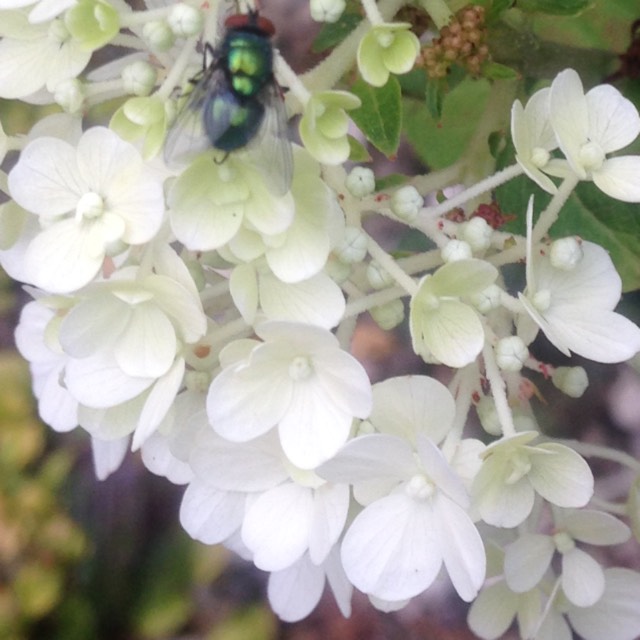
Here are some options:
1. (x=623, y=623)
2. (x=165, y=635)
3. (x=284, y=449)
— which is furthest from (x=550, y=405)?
(x=284, y=449)

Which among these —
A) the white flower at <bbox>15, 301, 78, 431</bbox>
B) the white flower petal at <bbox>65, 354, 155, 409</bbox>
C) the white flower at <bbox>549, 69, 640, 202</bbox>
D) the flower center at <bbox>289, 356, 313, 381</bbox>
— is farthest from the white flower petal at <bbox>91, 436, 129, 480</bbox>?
the white flower at <bbox>549, 69, 640, 202</bbox>

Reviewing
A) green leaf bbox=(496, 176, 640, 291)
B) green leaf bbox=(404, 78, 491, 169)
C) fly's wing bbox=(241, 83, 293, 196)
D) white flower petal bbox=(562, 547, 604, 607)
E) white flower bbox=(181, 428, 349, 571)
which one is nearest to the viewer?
fly's wing bbox=(241, 83, 293, 196)

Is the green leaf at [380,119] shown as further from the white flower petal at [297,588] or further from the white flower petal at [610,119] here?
the white flower petal at [297,588]

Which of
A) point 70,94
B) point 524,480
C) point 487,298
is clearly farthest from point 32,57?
point 524,480

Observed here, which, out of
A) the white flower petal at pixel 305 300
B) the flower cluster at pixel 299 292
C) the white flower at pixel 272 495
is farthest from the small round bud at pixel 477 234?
the white flower at pixel 272 495

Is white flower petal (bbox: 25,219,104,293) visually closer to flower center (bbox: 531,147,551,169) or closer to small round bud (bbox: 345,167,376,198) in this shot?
small round bud (bbox: 345,167,376,198)

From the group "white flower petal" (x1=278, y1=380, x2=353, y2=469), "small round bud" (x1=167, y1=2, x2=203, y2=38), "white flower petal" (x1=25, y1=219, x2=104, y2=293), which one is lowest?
"white flower petal" (x1=278, y1=380, x2=353, y2=469)
